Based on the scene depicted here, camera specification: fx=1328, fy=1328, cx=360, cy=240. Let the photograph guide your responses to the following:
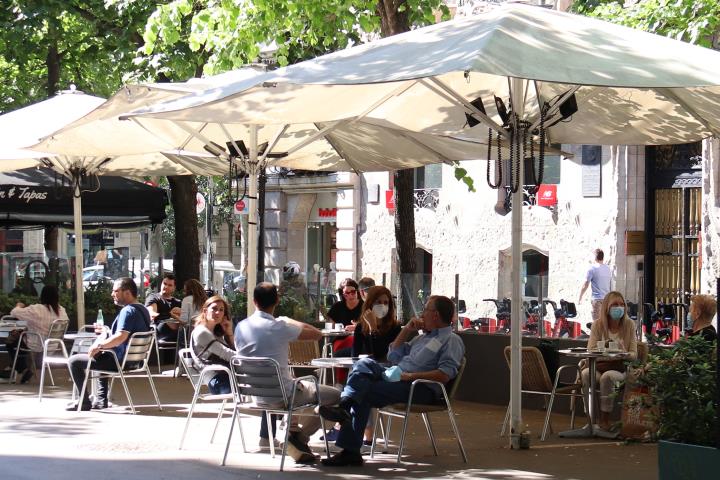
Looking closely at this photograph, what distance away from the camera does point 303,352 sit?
44.0ft

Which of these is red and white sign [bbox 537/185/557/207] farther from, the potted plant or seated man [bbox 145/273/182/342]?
the potted plant

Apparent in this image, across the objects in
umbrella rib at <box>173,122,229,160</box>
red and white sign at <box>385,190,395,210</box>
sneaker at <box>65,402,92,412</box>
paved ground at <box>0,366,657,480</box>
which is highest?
red and white sign at <box>385,190,395,210</box>

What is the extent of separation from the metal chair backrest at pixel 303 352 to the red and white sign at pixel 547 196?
1447 centimetres

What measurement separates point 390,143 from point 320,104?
311cm

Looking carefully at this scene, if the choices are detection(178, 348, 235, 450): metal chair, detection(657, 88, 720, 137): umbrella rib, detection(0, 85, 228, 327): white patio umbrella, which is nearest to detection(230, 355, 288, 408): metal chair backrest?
detection(178, 348, 235, 450): metal chair

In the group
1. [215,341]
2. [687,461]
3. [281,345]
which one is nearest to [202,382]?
[215,341]

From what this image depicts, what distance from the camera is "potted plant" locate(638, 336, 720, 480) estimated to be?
7.49m

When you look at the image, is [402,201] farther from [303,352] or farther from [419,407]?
[419,407]

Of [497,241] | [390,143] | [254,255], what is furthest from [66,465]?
[497,241]

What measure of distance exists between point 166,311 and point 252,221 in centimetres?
569

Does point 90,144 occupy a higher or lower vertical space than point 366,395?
higher

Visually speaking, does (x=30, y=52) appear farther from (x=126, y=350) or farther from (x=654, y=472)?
(x=654, y=472)

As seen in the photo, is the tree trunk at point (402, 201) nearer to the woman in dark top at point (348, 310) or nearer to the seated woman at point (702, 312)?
the woman in dark top at point (348, 310)

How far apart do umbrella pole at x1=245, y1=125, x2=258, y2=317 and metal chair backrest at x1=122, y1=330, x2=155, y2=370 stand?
4.11 feet
